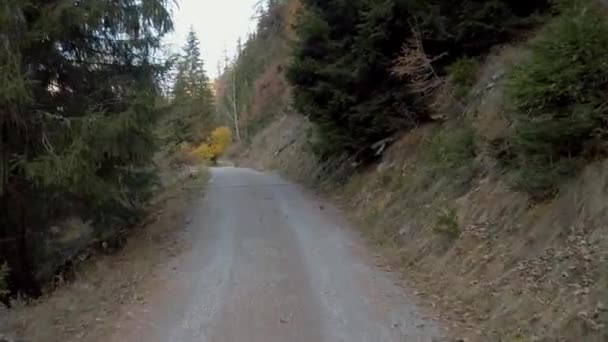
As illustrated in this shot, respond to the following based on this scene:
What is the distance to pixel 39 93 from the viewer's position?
31.8 feet

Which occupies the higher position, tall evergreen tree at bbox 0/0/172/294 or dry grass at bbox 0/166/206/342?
tall evergreen tree at bbox 0/0/172/294

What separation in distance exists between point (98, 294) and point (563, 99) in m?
6.77

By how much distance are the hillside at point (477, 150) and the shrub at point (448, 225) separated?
0.11 feet

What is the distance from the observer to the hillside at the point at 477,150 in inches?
227

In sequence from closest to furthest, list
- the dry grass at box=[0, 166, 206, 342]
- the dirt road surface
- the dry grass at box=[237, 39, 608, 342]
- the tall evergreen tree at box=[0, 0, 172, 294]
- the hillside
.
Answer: the dry grass at box=[237, 39, 608, 342]
the hillside
the dirt road surface
the dry grass at box=[0, 166, 206, 342]
the tall evergreen tree at box=[0, 0, 172, 294]

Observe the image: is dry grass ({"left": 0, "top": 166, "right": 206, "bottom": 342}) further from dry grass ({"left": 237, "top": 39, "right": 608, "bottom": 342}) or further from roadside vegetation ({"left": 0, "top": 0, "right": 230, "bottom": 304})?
dry grass ({"left": 237, "top": 39, "right": 608, "bottom": 342})

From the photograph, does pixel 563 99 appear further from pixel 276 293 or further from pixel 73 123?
pixel 73 123

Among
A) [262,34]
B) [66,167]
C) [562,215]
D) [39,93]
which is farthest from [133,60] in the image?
[262,34]

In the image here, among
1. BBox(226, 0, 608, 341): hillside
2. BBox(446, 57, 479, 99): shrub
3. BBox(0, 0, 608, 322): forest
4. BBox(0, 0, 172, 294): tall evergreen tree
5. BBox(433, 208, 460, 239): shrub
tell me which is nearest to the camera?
BBox(226, 0, 608, 341): hillside

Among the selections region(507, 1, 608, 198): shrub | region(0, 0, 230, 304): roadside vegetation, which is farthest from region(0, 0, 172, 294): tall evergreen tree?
region(507, 1, 608, 198): shrub

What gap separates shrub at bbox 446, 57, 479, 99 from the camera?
37.2 feet

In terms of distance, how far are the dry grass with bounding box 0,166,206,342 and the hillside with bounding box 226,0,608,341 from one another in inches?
161

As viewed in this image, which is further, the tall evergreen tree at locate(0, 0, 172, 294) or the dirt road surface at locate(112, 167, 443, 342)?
the tall evergreen tree at locate(0, 0, 172, 294)

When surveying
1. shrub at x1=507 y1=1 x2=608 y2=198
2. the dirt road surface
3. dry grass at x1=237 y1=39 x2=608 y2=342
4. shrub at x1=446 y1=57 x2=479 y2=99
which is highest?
shrub at x1=446 y1=57 x2=479 y2=99
